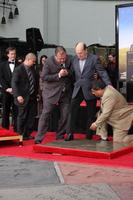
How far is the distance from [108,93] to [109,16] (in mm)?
11429

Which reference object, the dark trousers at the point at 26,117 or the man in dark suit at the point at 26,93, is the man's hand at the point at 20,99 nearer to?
the man in dark suit at the point at 26,93

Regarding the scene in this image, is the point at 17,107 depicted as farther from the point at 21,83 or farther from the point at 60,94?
the point at 60,94

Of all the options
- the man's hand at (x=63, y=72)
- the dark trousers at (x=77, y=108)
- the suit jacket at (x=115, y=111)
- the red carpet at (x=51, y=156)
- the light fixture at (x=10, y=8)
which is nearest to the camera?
the red carpet at (x=51, y=156)

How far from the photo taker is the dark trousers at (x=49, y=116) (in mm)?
8391

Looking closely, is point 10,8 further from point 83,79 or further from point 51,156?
point 51,156

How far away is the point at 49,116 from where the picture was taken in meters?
8.66

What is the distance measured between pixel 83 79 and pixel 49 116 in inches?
35.7

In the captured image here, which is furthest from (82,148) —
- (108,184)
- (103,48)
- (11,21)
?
(11,21)

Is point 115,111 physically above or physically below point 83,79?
below

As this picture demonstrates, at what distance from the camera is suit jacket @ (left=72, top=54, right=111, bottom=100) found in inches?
336

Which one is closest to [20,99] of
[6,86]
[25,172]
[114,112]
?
[6,86]

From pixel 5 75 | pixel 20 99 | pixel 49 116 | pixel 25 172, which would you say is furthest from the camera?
pixel 5 75

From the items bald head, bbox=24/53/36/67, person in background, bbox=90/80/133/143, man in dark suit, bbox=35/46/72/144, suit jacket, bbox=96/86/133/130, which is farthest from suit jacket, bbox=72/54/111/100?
bald head, bbox=24/53/36/67

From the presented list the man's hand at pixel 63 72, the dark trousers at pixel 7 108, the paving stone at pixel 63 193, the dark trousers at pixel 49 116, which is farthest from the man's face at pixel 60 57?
the paving stone at pixel 63 193
